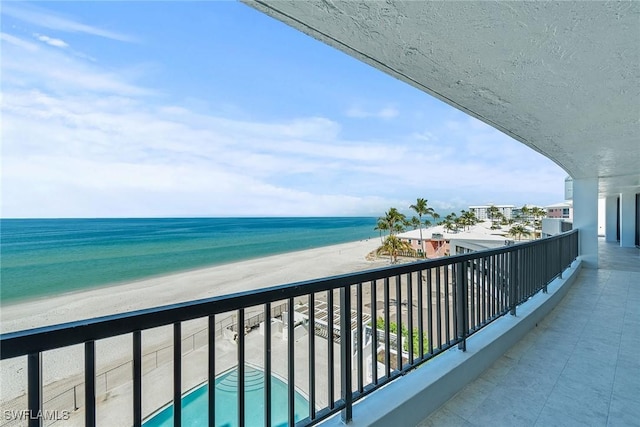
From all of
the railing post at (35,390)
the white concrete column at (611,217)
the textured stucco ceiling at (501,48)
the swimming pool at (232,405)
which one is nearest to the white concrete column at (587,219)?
the textured stucco ceiling at (501,48)

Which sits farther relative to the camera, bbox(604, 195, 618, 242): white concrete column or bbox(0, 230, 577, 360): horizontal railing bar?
bbox(604, 195, 618, 242): white concrete column

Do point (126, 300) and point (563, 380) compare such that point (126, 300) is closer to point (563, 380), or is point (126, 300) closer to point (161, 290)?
point (161, 290)

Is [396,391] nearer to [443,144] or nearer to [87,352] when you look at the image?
[87,352]

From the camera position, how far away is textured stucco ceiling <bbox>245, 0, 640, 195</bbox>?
4.11 ft

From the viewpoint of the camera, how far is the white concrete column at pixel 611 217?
42.2 ft

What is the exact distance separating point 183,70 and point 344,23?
1761 cm

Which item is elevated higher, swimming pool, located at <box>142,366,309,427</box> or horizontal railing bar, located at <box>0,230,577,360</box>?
horizontal railing bar, located at <box>0,230,577,360</box>

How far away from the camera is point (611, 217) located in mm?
13133

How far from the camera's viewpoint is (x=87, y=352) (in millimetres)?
803

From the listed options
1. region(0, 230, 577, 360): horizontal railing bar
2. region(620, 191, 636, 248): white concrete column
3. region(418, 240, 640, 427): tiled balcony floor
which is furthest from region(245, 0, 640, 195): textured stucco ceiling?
region(620, 191, 636, 248): white concrete column

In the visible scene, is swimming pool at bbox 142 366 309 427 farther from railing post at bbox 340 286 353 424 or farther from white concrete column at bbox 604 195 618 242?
white concrete column at bbox 604 195 618 242

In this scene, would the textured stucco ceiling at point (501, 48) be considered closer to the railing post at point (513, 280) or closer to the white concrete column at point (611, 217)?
the railing post at point (513, 280)

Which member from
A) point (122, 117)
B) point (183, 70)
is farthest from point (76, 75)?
point (122, 117)

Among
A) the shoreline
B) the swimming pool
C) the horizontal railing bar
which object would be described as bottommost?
the shoreline
